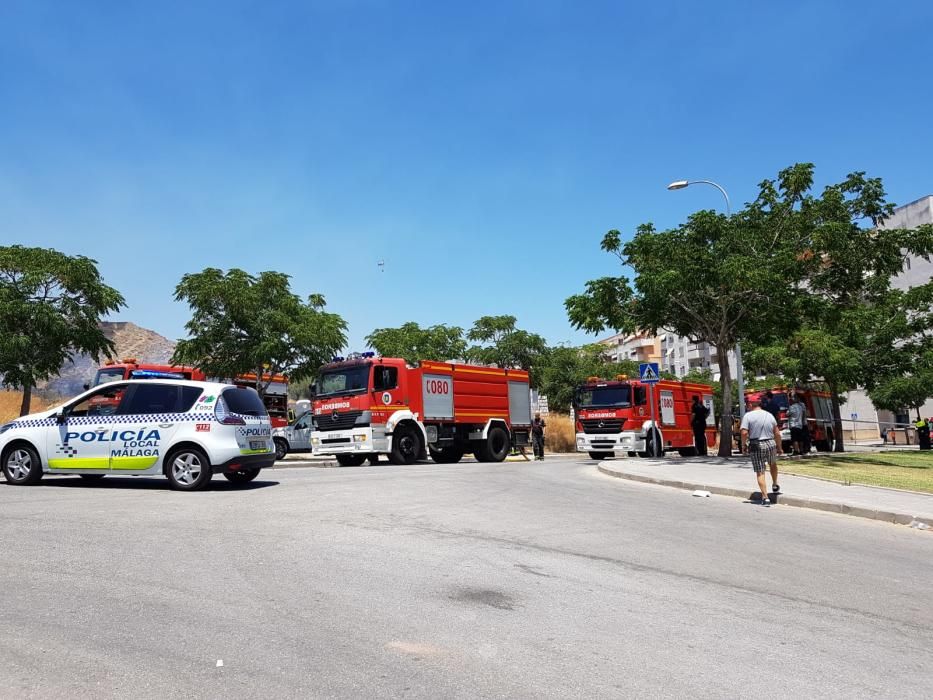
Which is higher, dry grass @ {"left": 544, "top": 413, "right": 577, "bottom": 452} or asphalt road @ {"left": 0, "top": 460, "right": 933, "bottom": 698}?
dry grass @ {"left": 544, "top": 413, "right": 577, "bottom": 452}

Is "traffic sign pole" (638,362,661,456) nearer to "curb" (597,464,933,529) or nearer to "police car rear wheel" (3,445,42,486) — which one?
"curb" (597,464,933,529)

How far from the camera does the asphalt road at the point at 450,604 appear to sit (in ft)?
13.0

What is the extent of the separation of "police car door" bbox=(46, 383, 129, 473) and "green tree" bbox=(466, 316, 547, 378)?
120 ft

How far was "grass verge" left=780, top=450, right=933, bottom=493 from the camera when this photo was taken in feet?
47.7

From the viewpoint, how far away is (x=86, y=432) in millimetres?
12383

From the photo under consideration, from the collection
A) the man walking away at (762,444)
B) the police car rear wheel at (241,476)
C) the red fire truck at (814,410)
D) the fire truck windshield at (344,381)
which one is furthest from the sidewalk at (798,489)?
the red fire truck at (814,410)

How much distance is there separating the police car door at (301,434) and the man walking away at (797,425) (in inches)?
654

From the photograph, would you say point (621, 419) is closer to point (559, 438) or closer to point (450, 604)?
point (559, 438)

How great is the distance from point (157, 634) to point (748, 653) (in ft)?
11.6

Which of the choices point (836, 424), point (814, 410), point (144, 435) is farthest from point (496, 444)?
point (814, 410)

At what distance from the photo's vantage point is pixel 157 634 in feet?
14.9

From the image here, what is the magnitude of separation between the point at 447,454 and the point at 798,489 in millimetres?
12696

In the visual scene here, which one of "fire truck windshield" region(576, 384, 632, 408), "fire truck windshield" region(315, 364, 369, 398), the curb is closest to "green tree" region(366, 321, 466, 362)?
"fire truck windshield" region(576, 384, 632, 408)

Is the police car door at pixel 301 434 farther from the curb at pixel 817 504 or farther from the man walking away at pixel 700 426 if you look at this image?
the curb at pixel 817 504
